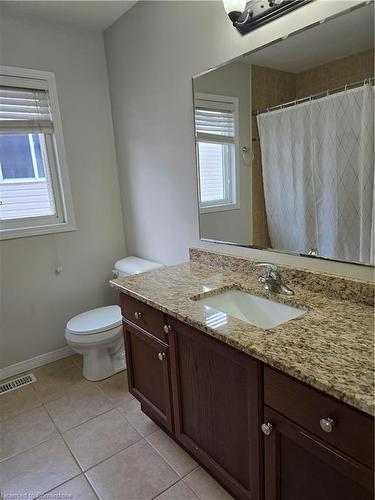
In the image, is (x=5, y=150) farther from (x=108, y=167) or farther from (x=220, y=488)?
(x=220, y=488)

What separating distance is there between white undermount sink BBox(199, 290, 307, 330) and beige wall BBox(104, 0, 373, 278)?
9.5 inches

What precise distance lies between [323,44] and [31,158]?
6.64 feet

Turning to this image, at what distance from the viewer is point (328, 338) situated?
Answer: 1021 mm

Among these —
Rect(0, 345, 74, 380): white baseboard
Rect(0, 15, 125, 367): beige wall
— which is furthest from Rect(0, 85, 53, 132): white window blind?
Rect(0, 345, 74, 380): white baseboard

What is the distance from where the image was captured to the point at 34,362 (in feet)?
8.29

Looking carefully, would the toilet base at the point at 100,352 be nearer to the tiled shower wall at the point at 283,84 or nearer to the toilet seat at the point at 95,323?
the toilet seat at the point at 95,323

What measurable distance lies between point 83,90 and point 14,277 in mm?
1503

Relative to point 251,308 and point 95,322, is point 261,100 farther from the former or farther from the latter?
point 95,322

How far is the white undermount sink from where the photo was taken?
138cm

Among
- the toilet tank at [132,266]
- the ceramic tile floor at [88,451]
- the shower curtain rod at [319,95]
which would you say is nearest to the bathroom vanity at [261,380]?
the ceramic tile floor at [88,451]

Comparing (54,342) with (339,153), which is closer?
(339,153)

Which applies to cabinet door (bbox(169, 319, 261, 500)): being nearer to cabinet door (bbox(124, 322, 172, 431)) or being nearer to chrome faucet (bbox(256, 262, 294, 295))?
cabinet door (bbox(124, 322, 172, 431))

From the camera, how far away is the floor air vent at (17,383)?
227 cm

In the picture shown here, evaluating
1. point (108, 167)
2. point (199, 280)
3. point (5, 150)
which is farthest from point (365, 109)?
point (5, 150)
